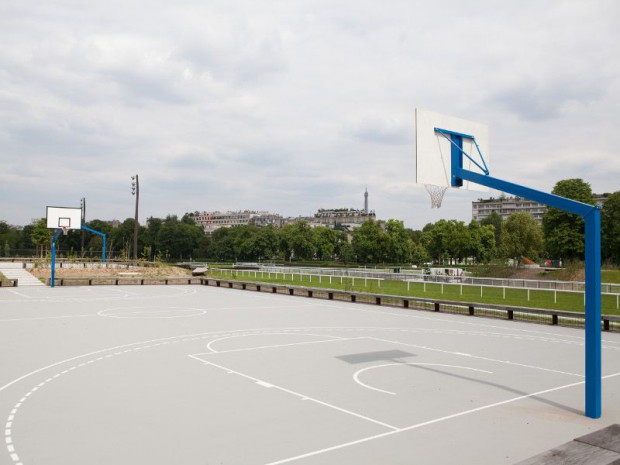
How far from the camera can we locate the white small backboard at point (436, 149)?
10.6 meters

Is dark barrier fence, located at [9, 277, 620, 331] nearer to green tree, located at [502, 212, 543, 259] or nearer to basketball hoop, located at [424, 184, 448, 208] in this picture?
basketball hoop, located at [424, 184, 448, 208]

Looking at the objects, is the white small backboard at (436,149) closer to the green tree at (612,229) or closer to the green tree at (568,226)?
the green tree at (568,226)

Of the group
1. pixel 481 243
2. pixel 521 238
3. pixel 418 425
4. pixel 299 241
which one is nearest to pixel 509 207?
pixel 481 243

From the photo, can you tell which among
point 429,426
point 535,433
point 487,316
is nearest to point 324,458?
point 429,426

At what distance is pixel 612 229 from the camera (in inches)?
2394

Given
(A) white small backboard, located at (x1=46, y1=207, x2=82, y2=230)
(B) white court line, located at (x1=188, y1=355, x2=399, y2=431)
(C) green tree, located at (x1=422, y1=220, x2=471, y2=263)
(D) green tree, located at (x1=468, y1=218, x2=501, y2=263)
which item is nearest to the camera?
(B) white court line, located at (x1=188, y1=355, x2=399, y2=431)

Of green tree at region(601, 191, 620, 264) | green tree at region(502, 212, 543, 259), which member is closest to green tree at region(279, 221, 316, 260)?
green tree at region(502, 212, 543, 259)

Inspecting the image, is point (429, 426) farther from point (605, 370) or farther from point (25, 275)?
point (25, 275)

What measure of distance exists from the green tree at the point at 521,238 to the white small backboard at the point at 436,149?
6609 centimetres

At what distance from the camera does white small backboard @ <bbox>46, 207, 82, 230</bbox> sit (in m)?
40.7

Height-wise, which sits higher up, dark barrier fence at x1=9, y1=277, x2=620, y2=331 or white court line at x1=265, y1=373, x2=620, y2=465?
dark barrier fence at x1=9, y1=277, x2=620, y2=331

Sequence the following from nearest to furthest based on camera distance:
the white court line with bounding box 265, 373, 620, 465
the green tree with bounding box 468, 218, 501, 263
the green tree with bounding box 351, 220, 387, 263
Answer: the white court line with bounding box 265, 373, 620, 465
the green tree with bounding box 351, 220, 387, 263
the green tree with bounding box 468, 218, 501, 263

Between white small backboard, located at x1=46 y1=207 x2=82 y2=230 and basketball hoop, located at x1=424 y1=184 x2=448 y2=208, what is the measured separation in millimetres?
36656

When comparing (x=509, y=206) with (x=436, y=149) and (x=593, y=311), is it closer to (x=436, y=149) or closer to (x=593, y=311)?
(x=436, y=149)
